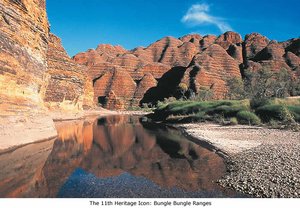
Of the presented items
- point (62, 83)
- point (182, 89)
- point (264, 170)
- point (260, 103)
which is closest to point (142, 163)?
point (264, 170)

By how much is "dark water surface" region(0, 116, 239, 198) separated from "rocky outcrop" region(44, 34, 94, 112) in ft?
85.2

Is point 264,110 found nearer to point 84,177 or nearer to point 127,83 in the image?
point 84,177

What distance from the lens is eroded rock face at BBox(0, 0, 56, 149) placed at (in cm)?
1886

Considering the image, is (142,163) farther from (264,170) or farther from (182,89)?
(182,89)

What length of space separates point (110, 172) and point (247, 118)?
26.9 metres

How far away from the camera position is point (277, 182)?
11094 mm

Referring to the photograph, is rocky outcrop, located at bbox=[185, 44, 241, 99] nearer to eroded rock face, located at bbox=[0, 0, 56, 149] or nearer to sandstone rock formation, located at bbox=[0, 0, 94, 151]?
sandstone rock formation, located at bbox=[0, 0, 94, 151]

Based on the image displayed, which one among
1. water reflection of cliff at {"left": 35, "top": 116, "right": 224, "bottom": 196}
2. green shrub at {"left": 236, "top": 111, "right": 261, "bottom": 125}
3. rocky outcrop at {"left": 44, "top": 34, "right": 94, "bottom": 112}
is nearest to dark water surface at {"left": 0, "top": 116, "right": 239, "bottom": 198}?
water reflection of cliff at {"left": 35, "top": 116, "right": 224, "bottom": 196}

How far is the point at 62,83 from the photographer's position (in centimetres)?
5075

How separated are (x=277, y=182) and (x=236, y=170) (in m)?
3.07

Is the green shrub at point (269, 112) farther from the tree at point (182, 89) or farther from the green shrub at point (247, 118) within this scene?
the tree at point (182, 89)

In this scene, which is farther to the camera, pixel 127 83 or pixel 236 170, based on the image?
pixel 127 83
